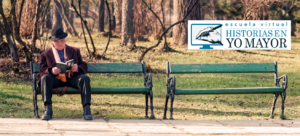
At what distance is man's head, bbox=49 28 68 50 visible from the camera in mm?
5805

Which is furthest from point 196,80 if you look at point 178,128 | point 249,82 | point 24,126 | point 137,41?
point 137,41

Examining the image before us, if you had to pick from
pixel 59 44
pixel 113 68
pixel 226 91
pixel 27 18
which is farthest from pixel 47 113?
pixel 27 18

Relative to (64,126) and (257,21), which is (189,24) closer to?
(257,21)

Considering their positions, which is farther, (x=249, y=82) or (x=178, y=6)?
(x=178, y=6)

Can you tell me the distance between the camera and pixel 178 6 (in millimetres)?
15953

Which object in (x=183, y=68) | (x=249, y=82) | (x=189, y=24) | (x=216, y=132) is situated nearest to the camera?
(x=216, y=132)

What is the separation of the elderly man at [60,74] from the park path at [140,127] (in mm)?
286

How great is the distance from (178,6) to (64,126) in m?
11.6

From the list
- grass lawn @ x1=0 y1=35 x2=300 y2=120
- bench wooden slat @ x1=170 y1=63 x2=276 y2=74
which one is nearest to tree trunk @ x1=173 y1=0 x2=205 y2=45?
grass lawn @ x1=0 y1=35 x2=300 y2=120

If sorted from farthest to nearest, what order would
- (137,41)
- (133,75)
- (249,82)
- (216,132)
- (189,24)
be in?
(137,41) → (189,24) → (133,75) → (249,82) → (216,132)

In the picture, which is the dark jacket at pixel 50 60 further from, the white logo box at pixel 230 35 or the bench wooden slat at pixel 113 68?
the white logo box at pixel 230 35

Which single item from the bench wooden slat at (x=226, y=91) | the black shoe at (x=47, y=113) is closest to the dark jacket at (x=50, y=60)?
the black shoe at (x=47, y=113)

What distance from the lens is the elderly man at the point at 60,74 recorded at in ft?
18.2

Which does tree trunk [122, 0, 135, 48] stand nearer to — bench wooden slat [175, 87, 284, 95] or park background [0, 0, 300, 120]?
park background [0, 0, 300, 120]
